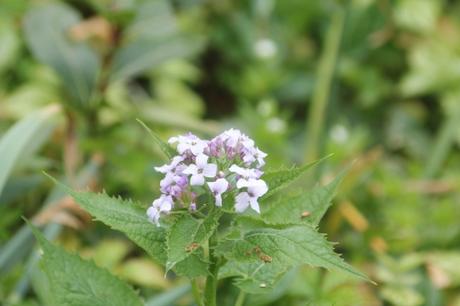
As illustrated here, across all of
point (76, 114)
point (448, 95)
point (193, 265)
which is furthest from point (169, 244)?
point (448, 95)

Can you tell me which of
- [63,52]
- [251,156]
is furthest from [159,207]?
[63,52]

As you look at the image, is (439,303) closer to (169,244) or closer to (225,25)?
(169,244)

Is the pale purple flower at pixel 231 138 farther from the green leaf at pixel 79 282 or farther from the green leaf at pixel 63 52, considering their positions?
the green leaf at pixel 63 52

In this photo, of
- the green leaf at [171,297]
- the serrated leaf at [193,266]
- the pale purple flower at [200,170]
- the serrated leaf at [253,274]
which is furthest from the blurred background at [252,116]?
the pale purple flower at [200,170]

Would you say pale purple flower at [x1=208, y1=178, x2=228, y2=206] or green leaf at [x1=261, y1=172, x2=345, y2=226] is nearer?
pale purple flower at [x1=208, y1=178, x2=228, y2=206]

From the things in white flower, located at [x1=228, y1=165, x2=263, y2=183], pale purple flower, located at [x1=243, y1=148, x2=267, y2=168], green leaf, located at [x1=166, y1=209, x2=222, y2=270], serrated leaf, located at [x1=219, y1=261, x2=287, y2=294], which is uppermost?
pale purple flower, located at [x1=243, y1=148, x2=267, y2=168]

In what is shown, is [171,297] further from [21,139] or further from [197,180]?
[197,180]

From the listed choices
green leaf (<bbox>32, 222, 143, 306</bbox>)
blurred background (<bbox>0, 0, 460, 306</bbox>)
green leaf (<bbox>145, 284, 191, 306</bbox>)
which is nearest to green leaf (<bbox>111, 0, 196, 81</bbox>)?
blurred background (<bbox>0, 0, 460, 306</bbox>)

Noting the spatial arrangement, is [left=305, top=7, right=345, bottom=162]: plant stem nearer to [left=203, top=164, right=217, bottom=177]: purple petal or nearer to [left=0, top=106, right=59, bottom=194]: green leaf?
[left=0, top=106, right=59, bottom=194]: green leaf
